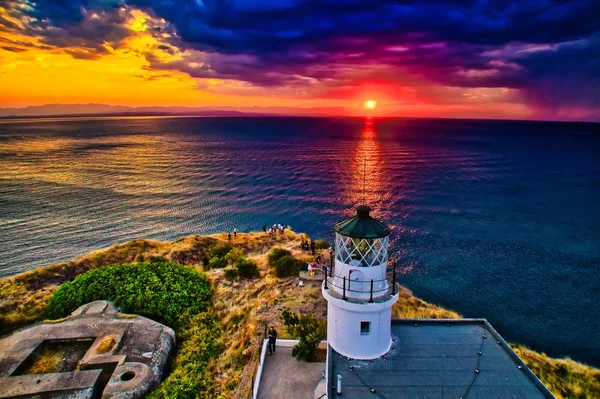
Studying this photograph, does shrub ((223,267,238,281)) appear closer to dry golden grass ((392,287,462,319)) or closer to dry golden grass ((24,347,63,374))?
dry golden grass ((24,347,63,374))

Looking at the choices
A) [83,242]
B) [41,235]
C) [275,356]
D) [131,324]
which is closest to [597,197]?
[275,356]

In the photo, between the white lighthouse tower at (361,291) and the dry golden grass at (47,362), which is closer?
the white lighthouse tower at (361,291)

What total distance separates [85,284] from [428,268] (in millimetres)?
28158

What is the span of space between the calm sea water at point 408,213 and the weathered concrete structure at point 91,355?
20775 millimetres

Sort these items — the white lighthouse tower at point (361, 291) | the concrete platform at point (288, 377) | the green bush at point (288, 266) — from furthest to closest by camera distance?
the green bush at point (288, 266) < the concrete platform at point (288, 377) < the white lighthouse tower at point (361, 291)

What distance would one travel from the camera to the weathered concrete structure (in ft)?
48.2

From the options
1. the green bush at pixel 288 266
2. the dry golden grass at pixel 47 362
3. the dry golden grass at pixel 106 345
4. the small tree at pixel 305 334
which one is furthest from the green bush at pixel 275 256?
the dry golden grass at pixel 47 362

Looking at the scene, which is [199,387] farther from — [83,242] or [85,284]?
[83,242]

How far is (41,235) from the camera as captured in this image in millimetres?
42625

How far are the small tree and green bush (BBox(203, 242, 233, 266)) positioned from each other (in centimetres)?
1416

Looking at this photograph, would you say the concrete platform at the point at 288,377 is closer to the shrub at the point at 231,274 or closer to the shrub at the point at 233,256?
the shrub at the point at 231,274

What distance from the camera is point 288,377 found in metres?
14.0

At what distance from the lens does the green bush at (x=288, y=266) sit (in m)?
25.0

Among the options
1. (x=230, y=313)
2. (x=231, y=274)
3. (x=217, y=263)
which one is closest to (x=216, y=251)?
(x=217, y=263)
